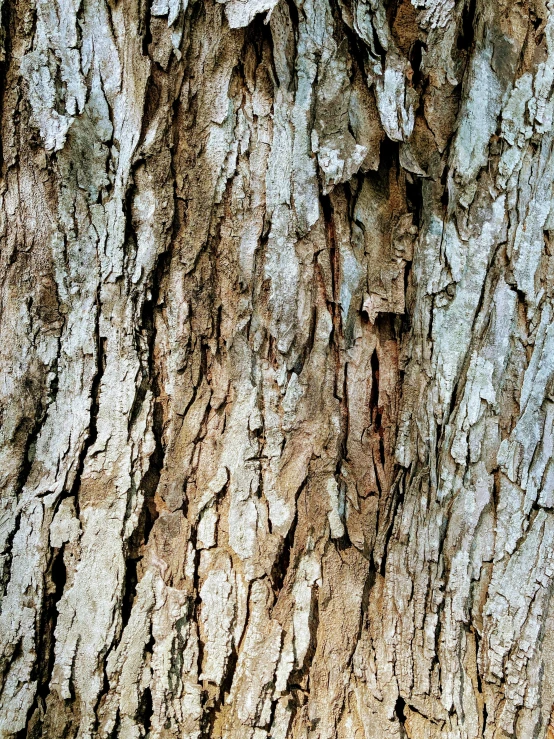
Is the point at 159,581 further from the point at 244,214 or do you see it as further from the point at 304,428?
the point at 244,214

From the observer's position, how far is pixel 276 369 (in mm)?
1386

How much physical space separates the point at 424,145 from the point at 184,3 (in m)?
0.54

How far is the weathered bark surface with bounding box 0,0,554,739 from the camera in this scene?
4.29 feet

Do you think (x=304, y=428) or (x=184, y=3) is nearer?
(x=184, y=3)

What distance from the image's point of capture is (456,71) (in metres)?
1.31

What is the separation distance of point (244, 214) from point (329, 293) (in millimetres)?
236

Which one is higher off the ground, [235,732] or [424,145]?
[424,145]

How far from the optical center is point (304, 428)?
1.39 m

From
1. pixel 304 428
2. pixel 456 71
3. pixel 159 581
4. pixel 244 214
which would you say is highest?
pixel 456 71

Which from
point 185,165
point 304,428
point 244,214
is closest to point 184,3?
point 185,165

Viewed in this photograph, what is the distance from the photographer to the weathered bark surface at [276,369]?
51.5 inches

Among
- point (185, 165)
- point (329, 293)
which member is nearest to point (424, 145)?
point (329, 293)

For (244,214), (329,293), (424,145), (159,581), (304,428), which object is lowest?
(159,581)

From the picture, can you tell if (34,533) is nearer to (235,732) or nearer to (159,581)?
(159,581)
